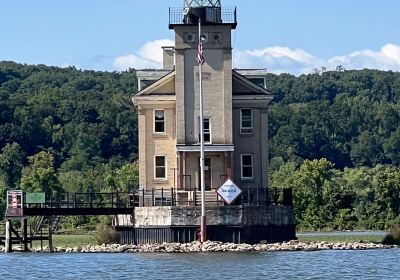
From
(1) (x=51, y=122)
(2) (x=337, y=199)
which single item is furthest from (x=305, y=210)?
(1) (x=51, y=122)

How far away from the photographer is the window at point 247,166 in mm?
80250

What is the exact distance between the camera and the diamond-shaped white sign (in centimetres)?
7419

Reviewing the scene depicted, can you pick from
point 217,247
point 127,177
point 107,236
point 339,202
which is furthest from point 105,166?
point 217,247

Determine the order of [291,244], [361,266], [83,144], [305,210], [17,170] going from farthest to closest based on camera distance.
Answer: [83,144], [17,170], [305,210], [291,244], [361,266]

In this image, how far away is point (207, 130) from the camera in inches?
3081

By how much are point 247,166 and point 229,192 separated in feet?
20.6

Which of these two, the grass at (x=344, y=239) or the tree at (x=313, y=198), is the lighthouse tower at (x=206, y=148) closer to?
the grass at (x=344, y=239)

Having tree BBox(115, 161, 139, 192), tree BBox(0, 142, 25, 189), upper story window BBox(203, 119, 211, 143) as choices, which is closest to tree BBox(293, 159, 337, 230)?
tree BBox(115, 161, 139, 192)

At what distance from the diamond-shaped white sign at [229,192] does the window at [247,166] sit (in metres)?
5.62

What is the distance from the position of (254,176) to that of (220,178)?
2.46 metres

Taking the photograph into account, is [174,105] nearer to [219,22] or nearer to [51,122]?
[219,22]

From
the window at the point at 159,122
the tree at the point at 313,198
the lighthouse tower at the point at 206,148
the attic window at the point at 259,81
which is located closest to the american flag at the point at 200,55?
the lighthouse tower at the point at 206,148

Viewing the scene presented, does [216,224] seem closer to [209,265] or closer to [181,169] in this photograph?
[181,169]

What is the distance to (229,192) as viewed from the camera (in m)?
74.3
